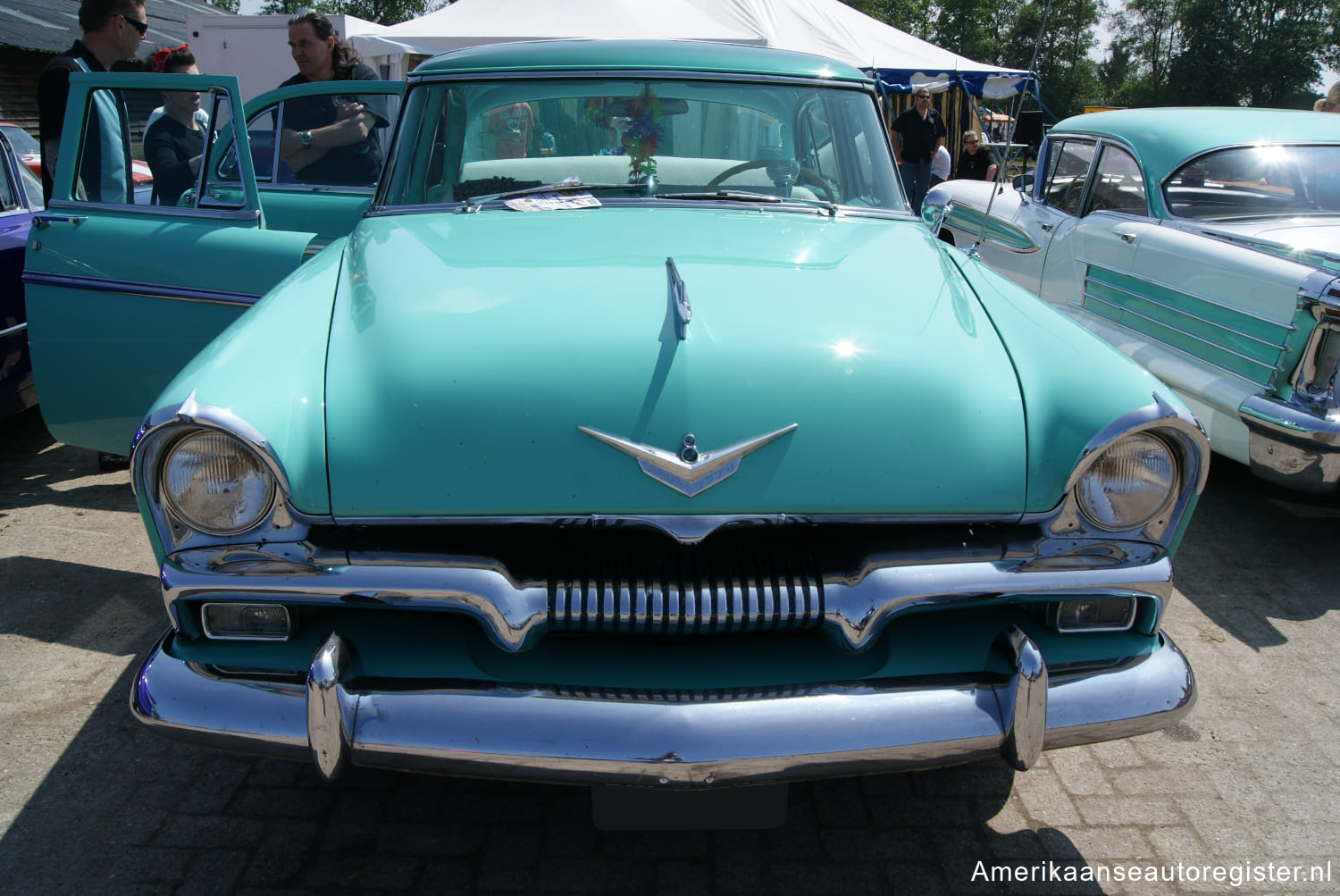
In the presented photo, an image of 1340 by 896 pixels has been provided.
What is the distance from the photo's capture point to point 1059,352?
2174mm

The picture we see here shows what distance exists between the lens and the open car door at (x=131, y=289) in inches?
132

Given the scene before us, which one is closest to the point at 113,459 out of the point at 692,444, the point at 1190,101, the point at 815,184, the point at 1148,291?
the point at 815,184

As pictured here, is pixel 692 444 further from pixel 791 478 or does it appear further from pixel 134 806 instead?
pixel 134 806

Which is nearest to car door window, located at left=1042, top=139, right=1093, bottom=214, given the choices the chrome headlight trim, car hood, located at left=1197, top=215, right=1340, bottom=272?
car hood, located at left=1197, top=215, right=1340, bottom=272

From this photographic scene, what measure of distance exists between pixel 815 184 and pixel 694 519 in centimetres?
158

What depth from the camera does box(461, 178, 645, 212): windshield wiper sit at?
9.57ft

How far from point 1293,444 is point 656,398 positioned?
2.91m

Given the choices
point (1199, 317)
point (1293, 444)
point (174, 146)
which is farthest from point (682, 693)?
point (1199, 317)

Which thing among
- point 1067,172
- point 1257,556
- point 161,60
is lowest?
point 1257,556

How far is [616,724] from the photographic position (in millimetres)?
1799

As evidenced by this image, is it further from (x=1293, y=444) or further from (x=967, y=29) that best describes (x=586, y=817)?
(x=967, y=29)

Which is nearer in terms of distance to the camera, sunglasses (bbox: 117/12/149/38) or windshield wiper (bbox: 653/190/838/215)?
windshield wiper (bbox: 653/190/838/215)

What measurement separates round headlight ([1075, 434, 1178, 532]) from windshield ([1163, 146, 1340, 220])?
337 cm

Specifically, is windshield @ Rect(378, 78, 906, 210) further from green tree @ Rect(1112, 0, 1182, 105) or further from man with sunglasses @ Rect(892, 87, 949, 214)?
green tree @ Rect(1112, 0, 1182, 105)
